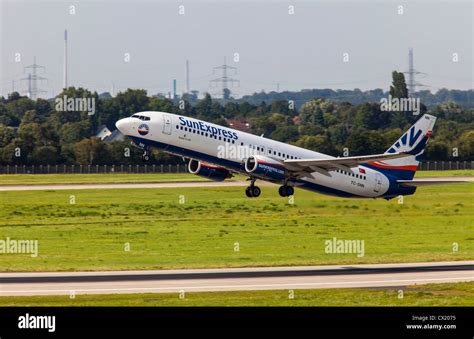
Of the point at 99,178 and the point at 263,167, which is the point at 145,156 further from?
the point at 99,178

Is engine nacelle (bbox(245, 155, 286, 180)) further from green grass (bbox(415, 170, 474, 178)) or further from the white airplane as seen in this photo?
green grass (bbox(415, 170, 474, 178))

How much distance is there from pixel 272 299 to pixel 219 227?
32134 mm

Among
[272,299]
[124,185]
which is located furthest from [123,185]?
[272,299]

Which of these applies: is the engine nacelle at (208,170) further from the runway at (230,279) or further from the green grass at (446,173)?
the green grass at (446,173)

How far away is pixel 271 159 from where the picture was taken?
7481cm

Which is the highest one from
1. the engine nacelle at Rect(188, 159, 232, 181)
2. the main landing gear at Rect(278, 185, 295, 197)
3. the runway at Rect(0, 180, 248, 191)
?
the engine nacelle at Rect(188, 159, 232, 181)

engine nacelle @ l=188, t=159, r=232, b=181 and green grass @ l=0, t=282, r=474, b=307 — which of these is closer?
green grass @ l=0, t=282, r=474, b=307

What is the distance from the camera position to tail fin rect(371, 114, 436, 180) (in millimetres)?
83750

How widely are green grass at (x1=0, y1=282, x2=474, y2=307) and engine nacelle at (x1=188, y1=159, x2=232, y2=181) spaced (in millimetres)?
25149

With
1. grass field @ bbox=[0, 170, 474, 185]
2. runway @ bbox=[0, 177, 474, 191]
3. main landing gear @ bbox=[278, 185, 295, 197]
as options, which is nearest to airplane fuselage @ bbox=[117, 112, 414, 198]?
main landing gear @ bbox=[278, 185, 295, 197]

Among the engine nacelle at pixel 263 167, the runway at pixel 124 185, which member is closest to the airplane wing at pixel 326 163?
the engine nacelle at pixel 263 167

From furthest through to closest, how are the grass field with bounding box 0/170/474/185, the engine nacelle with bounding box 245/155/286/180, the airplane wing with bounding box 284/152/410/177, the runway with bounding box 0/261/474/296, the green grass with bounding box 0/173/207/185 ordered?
the grass field with bounding box 0/170/474/185 < the green grass with bounding box 0/173/207/185 < the airplane wing with bounding box 284/152/410/177 < the engine nacelle with bounding box 245/155/286/180 < the runway with bounding box 0/261/474/296

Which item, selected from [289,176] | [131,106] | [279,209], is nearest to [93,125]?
[131,106]
